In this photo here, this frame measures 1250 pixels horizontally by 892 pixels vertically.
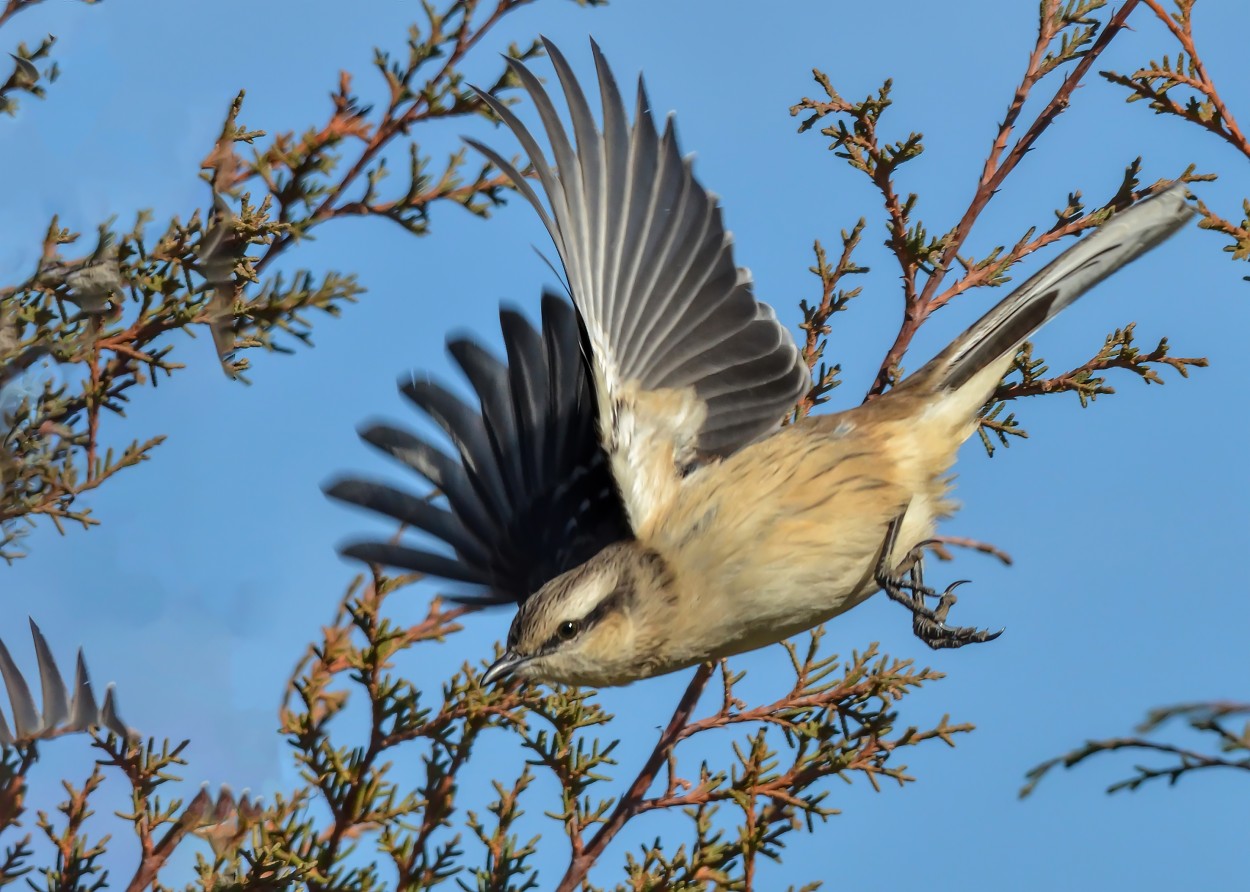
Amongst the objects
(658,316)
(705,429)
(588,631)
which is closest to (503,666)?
(588,631)

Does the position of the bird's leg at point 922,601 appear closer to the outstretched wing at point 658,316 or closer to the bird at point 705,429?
the bird at point 705,429

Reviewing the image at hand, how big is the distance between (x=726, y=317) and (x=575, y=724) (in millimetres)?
1256

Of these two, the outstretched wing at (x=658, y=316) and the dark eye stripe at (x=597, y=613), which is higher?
the outstretched wing at (x=658, y=316)

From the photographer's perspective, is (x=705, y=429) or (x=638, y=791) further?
(x=705, y=429)

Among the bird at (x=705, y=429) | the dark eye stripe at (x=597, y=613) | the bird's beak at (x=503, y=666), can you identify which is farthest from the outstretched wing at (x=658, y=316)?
the bird's beak at (x=503, y=666)

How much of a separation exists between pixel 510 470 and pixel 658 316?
98 centimetres

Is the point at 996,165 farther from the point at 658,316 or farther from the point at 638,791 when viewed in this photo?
the point at 638,791

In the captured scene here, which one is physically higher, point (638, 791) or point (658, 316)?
point (658, 316)

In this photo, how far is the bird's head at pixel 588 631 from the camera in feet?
12.4

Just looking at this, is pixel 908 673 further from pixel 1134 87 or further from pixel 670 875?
pixel 1134 87

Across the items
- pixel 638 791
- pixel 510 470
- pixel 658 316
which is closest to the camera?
pixel 638 791

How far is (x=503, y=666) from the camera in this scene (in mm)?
3727

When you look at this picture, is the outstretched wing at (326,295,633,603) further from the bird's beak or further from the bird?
the bird's beak

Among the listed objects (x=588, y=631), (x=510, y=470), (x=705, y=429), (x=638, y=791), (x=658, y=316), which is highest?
(x=510, y=470)
